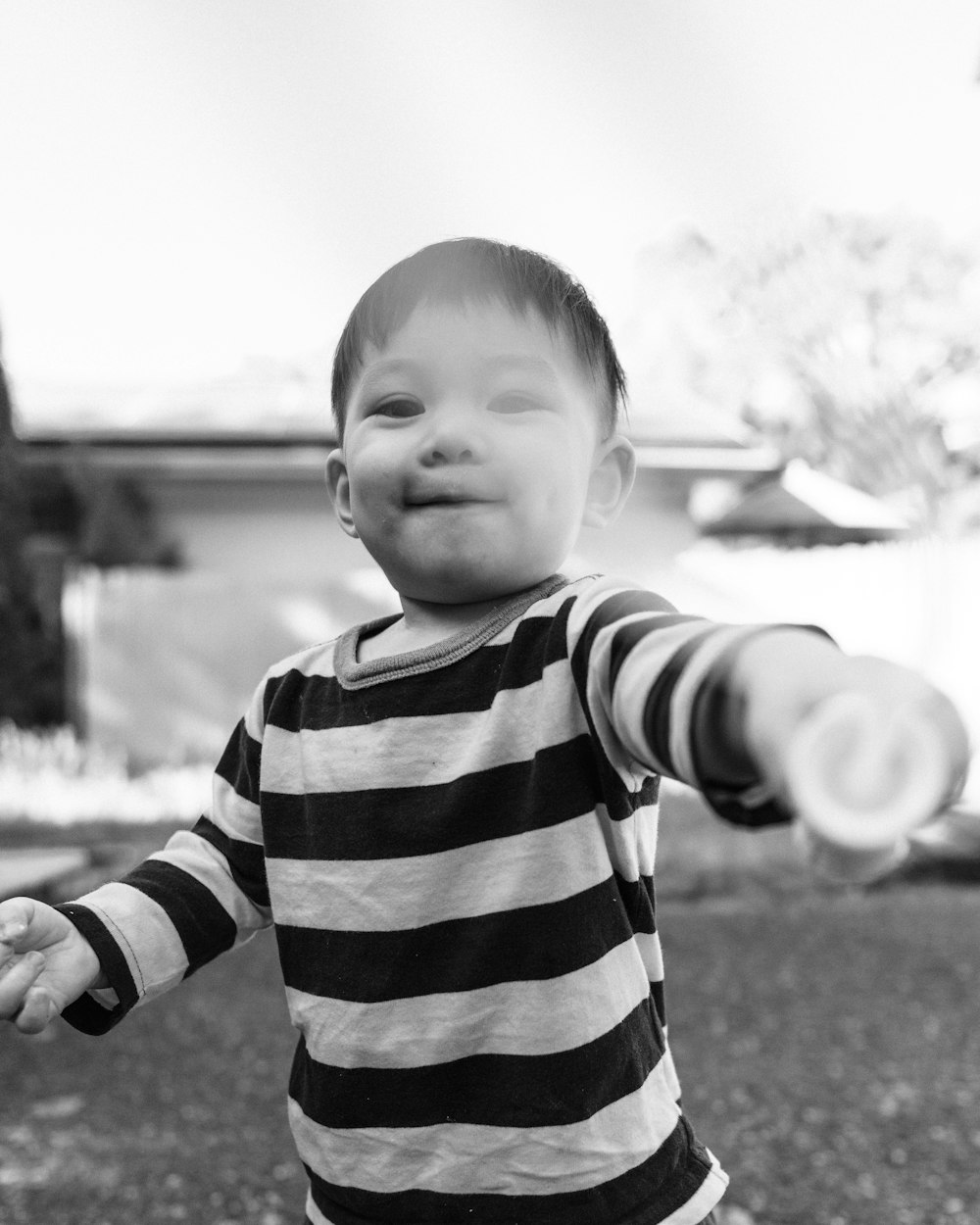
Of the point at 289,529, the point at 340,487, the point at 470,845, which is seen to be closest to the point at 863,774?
the point at 470,845

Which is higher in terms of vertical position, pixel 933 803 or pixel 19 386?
pixel 933 803

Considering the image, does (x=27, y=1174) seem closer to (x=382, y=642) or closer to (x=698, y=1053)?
(x=698, y=1053)

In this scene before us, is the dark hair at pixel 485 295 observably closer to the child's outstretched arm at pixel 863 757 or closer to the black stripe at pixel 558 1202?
the child's outstretched arm at pixel 863 757

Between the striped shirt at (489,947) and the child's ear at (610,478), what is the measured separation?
12 centimetres

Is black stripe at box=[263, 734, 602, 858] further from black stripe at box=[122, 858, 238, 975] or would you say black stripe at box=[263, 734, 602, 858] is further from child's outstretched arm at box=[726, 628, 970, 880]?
child's outstretched arm at box=[726, 628, 970, 880]

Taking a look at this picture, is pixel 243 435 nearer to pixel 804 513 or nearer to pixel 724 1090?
pixel 804 513

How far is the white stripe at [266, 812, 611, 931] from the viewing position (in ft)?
3.57

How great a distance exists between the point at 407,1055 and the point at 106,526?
765cm

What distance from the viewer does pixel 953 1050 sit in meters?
3.66

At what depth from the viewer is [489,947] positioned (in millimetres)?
1103

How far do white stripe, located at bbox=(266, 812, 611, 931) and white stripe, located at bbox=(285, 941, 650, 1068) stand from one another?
0.24 ft

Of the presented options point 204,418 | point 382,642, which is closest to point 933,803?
point 382,642

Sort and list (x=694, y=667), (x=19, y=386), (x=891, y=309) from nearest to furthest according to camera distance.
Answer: (x=694, y=667)
(x=19, y=386)
(x=891, y=309)

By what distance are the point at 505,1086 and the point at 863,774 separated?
58cm
